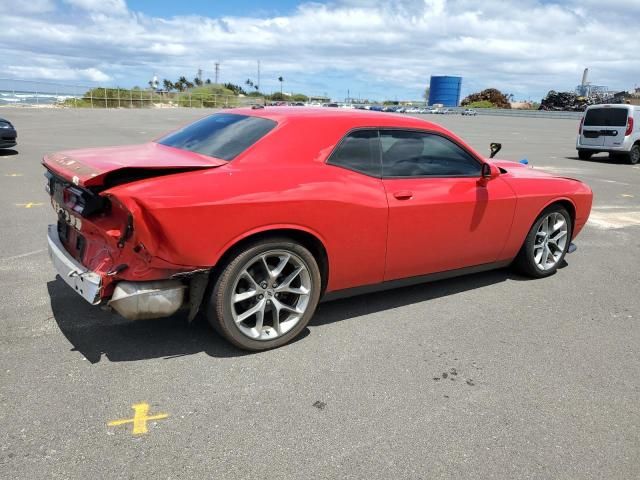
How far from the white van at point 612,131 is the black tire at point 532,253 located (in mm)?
13067

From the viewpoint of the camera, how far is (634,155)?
16609 millimetres

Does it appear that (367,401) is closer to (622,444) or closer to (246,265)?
(246,265)

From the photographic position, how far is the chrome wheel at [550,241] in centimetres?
523

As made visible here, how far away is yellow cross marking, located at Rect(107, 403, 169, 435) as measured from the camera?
2723 mm

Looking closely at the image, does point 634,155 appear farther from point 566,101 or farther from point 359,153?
point 566,101

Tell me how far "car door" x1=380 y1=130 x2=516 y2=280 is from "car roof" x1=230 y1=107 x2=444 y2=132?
81 mm

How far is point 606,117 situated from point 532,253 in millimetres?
14029

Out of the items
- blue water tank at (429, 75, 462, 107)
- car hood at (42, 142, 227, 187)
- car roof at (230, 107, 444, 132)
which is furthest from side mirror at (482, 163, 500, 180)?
blue water tank at (429, 75, 462, 107)

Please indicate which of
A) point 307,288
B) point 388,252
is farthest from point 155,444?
point 388,252

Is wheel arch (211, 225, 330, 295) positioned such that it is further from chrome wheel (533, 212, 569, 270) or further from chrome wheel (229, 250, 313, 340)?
chrome wheel (533, 212, 569, 270)

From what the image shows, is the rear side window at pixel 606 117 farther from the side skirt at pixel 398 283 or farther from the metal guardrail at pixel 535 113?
the metal guardrail at pixel 535 113

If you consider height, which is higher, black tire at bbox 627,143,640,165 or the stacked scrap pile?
the stacked scrap pile

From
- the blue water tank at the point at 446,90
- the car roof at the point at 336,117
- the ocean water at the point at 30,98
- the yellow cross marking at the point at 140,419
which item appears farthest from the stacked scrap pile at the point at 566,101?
the yellow cross marking at the point at 140,419

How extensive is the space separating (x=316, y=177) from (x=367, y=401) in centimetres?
148
